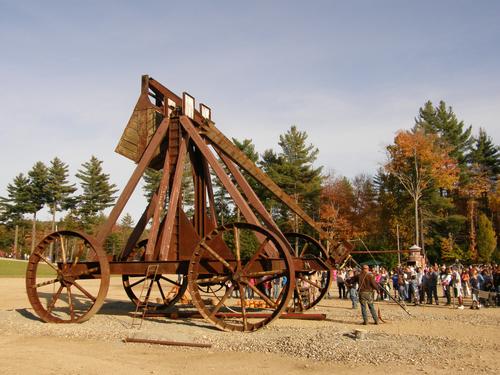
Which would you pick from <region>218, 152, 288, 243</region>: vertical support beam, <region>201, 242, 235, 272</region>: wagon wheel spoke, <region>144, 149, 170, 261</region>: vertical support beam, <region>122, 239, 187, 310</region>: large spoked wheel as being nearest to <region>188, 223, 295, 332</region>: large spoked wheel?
<region>201, 242, 235, 272</region>: wagon wheel spoke

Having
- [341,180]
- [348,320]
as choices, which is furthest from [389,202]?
[348,320]

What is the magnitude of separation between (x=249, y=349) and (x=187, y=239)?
4282 mm

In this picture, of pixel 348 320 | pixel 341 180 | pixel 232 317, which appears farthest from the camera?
pixel 341 180

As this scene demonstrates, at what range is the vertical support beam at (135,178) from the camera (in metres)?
12.3

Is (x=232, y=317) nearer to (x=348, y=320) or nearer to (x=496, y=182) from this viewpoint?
(x=348, y=320)

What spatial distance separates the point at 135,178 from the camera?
12891 millimetres

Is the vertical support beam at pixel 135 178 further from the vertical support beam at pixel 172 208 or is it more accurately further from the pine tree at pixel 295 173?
the pine tree at pixel 295 173

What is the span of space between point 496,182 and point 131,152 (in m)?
48.9

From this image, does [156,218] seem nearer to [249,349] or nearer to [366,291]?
[249,349]

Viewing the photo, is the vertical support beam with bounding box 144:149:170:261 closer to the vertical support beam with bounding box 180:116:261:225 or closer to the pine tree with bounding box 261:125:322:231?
the vertical support beam with bounding box 180:116:261:225

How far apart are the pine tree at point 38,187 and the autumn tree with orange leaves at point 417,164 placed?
1906 inches

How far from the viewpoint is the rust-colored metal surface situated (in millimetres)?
10883

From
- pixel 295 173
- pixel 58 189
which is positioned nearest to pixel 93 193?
pixel 58 189

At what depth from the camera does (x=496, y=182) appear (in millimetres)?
52031
